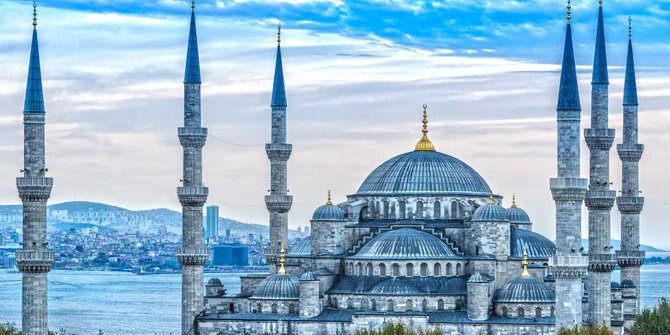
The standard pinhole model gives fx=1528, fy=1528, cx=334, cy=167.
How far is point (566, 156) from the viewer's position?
4434cm

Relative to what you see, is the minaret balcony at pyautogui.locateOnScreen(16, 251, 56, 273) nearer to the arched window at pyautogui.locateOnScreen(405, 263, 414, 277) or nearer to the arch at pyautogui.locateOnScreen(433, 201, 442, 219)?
the arched window at pyautogui.locateOnScreen(405, 263, 414, 277)

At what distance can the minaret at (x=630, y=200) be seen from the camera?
53.4 meters

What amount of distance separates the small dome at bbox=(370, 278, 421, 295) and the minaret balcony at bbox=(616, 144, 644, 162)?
955 cm

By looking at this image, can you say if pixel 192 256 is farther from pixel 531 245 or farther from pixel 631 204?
pixel 631 204

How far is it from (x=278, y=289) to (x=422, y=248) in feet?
16.4

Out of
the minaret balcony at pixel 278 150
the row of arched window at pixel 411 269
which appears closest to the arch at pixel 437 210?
the row of arched window at pixel 411 269

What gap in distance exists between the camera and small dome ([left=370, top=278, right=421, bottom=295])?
49312 mm

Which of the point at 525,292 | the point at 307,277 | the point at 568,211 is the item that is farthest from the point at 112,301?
the point at 568,211

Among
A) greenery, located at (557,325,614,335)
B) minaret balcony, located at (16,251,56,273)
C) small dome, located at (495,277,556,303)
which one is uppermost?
minaret balcony, located at (16,251,56,273)

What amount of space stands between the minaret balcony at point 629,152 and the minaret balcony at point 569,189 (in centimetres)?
1010

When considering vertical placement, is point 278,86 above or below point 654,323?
above

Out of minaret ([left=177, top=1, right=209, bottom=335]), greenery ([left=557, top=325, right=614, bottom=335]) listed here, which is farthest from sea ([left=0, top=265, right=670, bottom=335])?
greenery ([left=557, top=325, right=614, bottom=335])

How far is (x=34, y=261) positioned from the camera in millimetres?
44219

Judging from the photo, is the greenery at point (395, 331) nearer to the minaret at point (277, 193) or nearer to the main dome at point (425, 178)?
the main dome at point (425, 178)
